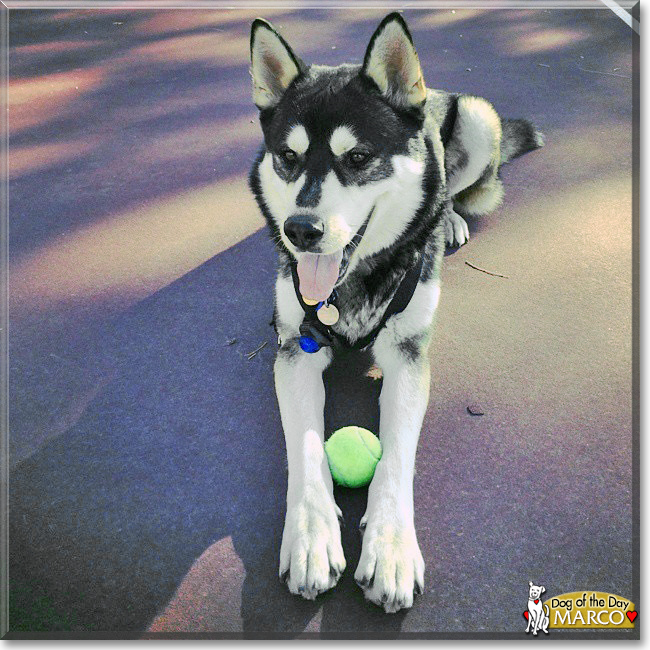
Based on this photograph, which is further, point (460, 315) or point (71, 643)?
point (460, 315)

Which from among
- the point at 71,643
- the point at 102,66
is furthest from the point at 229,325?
the point at 102,66

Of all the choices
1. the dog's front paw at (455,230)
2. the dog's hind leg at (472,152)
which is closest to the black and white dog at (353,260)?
the dog's front paw at (455,230)

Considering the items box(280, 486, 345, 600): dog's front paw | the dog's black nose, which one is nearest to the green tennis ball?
box(280, 486, 345, 600): dog's front paw

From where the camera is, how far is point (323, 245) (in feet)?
7.54

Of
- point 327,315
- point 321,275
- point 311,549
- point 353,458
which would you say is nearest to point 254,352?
point 327,315

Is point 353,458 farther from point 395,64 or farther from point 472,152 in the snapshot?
point 472,152

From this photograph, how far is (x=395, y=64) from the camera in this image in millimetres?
2463

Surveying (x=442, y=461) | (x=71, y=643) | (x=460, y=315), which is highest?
(x=460, y=315)

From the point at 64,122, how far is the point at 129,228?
83.1 inches

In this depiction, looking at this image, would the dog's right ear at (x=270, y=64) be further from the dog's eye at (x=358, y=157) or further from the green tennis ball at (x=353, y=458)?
the green tennis ball at (x=353, y=458)

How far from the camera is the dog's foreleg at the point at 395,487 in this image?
1937 millimetres

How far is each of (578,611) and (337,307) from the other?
1438mm

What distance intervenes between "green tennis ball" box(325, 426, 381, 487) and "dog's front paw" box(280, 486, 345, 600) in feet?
0.64

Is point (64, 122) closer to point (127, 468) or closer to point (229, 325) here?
point (229, 325)
